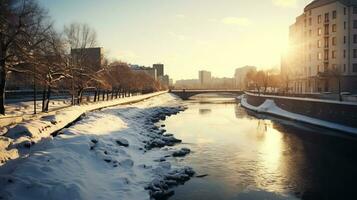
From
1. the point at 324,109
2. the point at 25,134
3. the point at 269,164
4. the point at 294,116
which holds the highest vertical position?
the point at 25,134

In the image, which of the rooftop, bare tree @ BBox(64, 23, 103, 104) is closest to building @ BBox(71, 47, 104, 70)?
bare tree @ BBox(64, 23, 103, 104)

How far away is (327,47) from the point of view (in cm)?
7819

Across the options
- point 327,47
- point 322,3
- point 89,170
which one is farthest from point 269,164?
point 322,3

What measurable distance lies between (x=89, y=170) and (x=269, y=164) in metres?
11.7

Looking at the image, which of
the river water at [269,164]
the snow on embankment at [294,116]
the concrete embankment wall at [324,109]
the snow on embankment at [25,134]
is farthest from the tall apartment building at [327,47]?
the snow on embankment at [25,134]

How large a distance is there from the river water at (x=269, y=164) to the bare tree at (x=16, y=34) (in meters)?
14.1

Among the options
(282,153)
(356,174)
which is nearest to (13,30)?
(282,153)

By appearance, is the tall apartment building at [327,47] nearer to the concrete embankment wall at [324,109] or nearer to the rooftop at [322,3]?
the rooftop at [322,3]

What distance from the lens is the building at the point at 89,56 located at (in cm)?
5866

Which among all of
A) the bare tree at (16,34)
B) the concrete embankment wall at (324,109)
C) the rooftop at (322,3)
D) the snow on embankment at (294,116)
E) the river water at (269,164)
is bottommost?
the river water at (269,164)

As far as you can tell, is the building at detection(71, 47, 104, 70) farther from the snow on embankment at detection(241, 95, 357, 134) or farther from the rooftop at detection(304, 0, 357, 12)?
the rooftop at detection(304, 0, 357, 12)

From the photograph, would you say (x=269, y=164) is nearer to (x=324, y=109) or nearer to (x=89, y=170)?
(x=89, y=170)

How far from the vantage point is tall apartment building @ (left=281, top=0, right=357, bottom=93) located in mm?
Result: 72562

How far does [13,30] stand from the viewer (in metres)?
29.6
